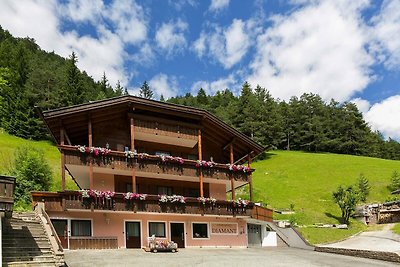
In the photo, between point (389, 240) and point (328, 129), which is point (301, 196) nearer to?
point (389, 240)

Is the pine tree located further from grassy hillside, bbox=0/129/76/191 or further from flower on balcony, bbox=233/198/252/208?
flower on balcony, bbox=233/198/252/208

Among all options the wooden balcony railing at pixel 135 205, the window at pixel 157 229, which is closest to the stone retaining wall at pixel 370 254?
the wooden balcony railing at pixel 135 205

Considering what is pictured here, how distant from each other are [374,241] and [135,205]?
1981 centimetres

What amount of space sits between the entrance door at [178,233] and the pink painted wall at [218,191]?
196 inches

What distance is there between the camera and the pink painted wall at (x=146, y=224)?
26859mm

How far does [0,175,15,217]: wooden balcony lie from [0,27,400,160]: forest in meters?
61.1

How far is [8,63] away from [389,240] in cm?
8583

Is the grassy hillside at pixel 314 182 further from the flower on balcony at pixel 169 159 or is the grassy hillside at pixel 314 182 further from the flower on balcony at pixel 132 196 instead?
the flower on balcony at pixel 132 196

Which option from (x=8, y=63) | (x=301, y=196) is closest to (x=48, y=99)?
(x=8, y=63)

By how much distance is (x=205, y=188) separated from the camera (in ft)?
112

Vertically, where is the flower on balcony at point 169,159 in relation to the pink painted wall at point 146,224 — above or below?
above

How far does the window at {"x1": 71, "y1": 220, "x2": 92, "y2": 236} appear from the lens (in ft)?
85.9

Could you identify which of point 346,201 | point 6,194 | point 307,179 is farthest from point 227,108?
point 6,194

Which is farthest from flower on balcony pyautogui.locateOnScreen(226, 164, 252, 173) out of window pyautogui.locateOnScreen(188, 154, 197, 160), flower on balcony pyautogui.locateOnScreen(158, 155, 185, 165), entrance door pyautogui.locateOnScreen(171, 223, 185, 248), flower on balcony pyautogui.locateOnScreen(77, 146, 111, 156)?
flower on balcony pyautogui.locateOnScreen(77, 146, 111, 156)
